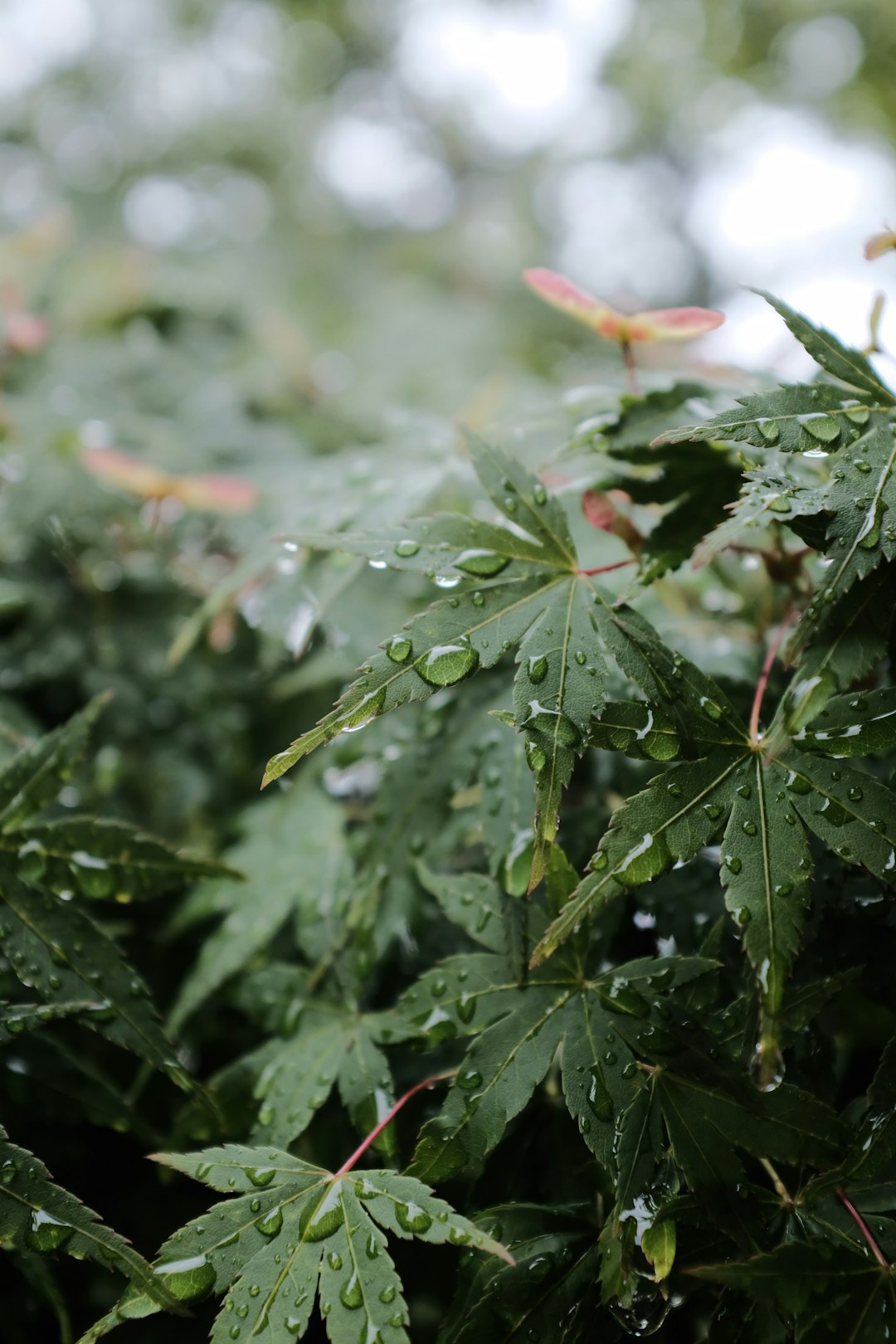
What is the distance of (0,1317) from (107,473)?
925mm

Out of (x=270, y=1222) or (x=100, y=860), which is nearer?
(x=270, y=1222)

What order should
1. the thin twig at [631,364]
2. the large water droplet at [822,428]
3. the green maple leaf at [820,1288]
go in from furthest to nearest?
1. the thin twig at [631,364]
2. the large water droplet at [822,428]
3. the green maple leaf at [820,1288]

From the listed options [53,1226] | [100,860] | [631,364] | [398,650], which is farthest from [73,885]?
[631,364]

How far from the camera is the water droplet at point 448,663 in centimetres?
52

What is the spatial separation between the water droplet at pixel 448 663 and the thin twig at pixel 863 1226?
15.2 inches

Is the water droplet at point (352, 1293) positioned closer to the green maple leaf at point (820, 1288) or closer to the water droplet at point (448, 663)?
the green maple leaf at point (820, 1288)

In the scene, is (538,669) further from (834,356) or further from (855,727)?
(834,356)

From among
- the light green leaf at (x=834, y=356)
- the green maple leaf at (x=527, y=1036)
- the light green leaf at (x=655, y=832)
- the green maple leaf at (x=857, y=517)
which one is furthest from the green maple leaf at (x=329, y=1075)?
the light green leaf at (x=834, y=356)

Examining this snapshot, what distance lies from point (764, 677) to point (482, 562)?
0.23 meters

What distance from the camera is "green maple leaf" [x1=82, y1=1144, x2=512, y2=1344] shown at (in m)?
0.48

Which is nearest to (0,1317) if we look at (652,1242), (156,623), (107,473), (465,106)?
(652,1242)

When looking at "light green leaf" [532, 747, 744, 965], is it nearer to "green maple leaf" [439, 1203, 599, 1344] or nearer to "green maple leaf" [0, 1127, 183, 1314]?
"green maple leaf" [439, 1203, 599, 1344]

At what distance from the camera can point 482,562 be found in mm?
604

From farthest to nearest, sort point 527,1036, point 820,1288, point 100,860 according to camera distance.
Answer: point 100,860
point 527,1036
point 820,1288
